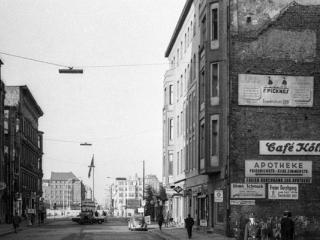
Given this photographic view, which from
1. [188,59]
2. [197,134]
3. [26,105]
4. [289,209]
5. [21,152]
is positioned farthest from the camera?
[26,105]

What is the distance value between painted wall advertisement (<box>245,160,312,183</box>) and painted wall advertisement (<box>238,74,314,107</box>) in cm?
340

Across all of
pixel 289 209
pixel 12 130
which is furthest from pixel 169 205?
pixel 289 209

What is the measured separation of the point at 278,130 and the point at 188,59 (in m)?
19.8

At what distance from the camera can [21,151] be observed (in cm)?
8588

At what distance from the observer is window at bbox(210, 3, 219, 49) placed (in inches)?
1565

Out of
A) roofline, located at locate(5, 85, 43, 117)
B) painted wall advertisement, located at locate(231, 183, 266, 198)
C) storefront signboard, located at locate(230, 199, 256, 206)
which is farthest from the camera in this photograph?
roofline, located at locate(5, 85, 43, 117)

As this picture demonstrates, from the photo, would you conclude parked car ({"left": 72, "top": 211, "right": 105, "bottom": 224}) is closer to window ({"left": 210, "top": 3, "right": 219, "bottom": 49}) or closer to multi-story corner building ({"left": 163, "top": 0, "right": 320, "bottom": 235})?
multi-story corner building ({"left": 163, "top": 0, "right": 320, "bottom": 235})

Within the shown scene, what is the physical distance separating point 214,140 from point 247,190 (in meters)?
4.46

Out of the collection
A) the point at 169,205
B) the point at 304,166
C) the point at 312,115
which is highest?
the point at 312,115

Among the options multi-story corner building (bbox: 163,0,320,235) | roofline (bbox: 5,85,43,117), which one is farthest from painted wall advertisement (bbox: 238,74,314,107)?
roofline (bbox: 5,85,43,117)

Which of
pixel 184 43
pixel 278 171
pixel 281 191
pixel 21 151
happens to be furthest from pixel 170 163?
pixel 281 191

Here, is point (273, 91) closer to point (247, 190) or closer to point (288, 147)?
point (288, 147)

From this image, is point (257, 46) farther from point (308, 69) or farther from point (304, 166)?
point (304, 166)

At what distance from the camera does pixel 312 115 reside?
37.8 m
